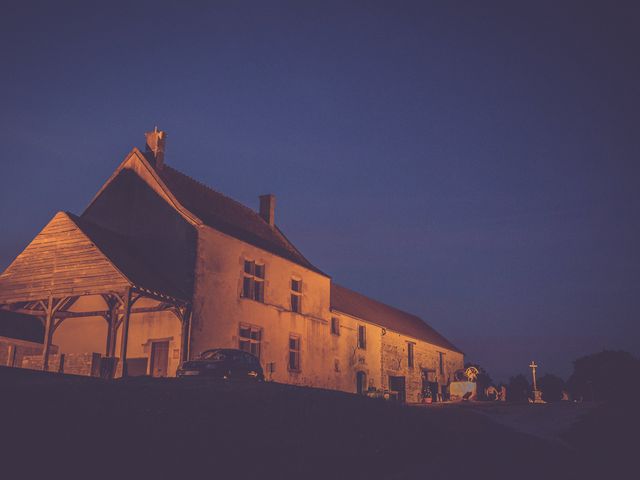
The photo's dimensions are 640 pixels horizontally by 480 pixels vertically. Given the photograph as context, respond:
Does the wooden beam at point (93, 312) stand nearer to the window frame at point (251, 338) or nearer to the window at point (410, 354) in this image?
the window frame at point (251, 338)

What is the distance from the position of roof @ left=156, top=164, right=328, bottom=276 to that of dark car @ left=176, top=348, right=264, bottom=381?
614 centimetres

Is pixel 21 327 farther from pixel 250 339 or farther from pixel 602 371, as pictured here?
pixel 602 371

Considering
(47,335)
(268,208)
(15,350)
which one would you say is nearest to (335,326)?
(268,208)

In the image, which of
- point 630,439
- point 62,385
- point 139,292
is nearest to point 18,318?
point 139,292

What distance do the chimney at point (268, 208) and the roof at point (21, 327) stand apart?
1292 cm

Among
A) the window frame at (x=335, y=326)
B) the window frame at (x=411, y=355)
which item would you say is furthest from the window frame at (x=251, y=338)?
the window frame at (x=411, y=355)

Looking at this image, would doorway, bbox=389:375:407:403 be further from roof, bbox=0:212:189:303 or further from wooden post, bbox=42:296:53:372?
wooden post, bbox=42:296:53:372

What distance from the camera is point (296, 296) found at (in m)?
32.2

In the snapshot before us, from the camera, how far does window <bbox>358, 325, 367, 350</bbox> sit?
38775mm

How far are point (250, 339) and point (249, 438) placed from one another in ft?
49.8

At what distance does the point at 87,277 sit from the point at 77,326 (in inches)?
209

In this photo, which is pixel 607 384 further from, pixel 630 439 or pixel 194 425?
pixel 194 425

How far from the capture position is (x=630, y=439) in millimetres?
18906

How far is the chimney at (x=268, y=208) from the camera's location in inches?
1428
